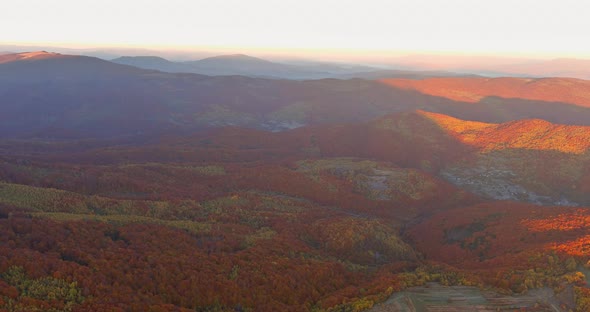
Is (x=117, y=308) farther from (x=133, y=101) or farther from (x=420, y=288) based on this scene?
(x=133, y=101)

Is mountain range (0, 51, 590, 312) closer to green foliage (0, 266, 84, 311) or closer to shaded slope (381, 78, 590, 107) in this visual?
green foliage (0, 266, 84, 311)

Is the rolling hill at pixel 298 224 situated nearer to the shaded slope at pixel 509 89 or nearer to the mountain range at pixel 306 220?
the mountain range at pixel 306 220

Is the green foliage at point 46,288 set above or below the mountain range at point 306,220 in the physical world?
above

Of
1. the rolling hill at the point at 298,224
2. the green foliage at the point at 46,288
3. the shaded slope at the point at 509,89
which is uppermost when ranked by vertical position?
the shaded slope at the point at 509,89

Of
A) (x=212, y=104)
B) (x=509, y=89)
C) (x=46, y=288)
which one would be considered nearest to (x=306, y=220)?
(x=46, y=288)

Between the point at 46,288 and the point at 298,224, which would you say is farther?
the point at 298,224

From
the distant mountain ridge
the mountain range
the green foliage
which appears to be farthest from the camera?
the distant mountain ridge

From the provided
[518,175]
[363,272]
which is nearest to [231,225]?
[363,272]

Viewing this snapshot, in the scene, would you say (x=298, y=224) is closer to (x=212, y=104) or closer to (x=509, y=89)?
(x=212, y=104)

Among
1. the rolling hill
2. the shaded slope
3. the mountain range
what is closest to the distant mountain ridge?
the shaded slope

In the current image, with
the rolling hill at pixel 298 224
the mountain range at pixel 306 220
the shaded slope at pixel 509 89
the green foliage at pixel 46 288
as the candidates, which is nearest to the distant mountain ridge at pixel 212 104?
the shaded slope at pixel 509 89

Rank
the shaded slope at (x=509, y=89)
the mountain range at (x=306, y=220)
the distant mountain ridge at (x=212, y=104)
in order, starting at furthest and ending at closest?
the shaded slope at (x=509, y=89), the distant mountain ridge at (x=212, y=104), the mountain range at (x=306, y=220)
